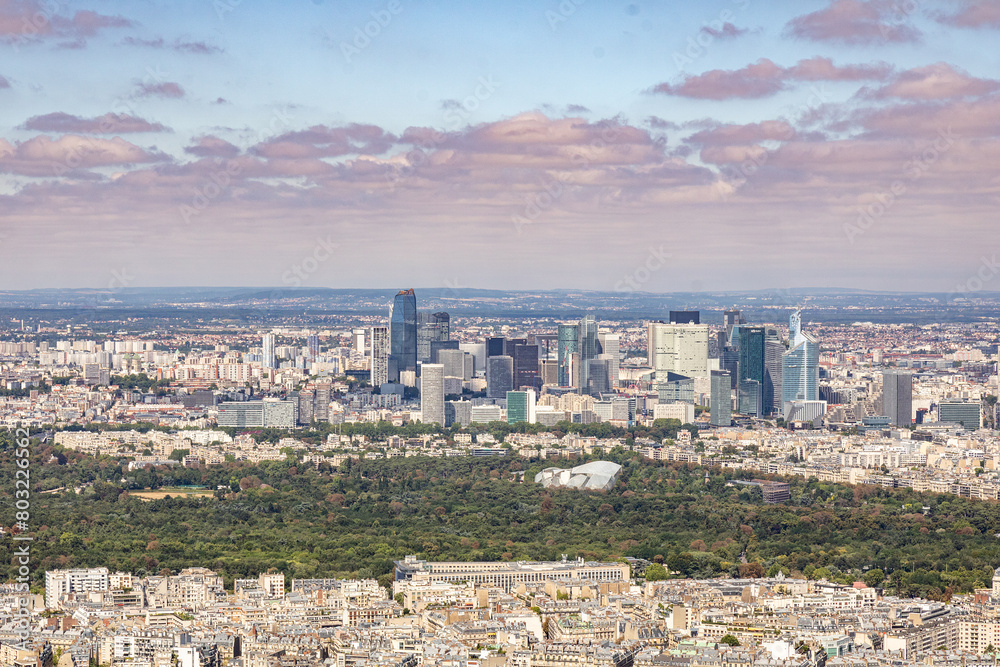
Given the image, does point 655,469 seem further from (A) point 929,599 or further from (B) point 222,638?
(B) point 222,638

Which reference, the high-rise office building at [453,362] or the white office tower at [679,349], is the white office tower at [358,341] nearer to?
the high-rise office building at [453,362]

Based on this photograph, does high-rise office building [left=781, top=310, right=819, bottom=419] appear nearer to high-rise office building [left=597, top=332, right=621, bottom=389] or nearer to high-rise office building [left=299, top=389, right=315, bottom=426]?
high-rise office building [left=597, top=332, right=621, bottom=389]

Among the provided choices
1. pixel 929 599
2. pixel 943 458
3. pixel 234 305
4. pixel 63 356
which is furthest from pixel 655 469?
pixel 234 305

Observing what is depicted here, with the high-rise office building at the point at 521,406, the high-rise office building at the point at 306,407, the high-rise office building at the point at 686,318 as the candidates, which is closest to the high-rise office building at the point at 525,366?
the high-rise office building at the point at 521,406

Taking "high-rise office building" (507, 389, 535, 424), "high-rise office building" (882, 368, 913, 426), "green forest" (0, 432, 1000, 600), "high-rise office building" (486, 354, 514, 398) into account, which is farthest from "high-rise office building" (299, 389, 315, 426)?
"high-rise office building" (882, 368, 913, 426)

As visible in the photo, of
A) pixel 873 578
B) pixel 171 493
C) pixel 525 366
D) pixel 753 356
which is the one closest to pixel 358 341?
pixel 525 366
